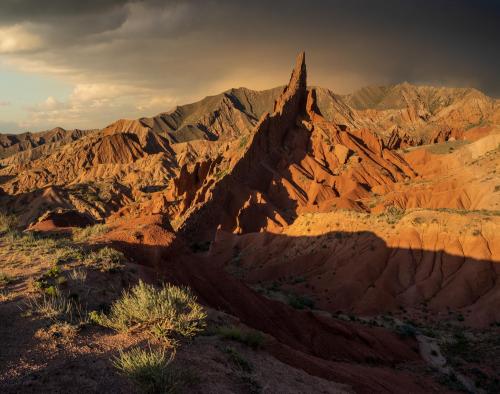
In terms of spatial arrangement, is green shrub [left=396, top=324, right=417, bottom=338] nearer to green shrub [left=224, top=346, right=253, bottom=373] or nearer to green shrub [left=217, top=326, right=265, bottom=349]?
green shrub [left=217, top=326, right=265, bottom=349]

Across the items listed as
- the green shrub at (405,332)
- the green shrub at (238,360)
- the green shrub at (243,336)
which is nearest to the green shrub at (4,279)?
the green shrub at (243,336)

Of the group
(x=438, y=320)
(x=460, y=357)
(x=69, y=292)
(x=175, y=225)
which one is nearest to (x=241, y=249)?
(x=175, y=225)

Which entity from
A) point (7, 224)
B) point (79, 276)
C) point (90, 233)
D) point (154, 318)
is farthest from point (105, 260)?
point (7, 224)

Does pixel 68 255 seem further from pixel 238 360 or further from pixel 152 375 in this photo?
pixel 152 375

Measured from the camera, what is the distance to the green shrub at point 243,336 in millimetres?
10266

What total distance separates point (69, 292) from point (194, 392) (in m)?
6.09

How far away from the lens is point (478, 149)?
9412 centimetres

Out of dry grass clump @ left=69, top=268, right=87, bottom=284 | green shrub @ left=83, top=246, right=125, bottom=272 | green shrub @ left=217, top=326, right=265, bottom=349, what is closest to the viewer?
green shrub @ left=217, top=326, right=265, bottom=349

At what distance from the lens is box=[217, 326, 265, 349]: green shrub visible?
10266 millimetres

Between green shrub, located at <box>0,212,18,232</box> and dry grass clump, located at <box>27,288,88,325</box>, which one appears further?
green shrub, located at <box>0,212,18,232</box>

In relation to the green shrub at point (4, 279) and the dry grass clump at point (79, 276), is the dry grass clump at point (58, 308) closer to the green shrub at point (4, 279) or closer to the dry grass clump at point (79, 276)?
the dry grass clump at point (79, 276)

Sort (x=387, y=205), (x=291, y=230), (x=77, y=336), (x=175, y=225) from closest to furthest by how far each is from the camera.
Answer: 1. (x=77, y=336)
2. (x=291, y=230)
3. (x=175, y=225)
4. (x=387, y=205)

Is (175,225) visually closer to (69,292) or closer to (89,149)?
(69,292)

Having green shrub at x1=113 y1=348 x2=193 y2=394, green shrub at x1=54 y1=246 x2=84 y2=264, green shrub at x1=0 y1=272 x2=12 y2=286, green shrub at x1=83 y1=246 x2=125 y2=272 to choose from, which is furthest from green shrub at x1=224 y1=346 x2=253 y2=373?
green shrub at x1=54 y1=246 x2=84 y2=264
